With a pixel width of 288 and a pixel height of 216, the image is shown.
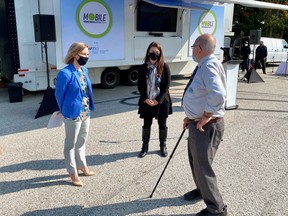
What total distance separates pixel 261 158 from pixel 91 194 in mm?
2642

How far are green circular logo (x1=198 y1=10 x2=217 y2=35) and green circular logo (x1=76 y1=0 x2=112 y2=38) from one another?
13.1 feet

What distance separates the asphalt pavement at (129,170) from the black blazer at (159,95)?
696mm

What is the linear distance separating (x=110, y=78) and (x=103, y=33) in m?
2.11

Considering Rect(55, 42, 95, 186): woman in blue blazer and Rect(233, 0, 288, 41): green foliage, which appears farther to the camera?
Rect(233, 0, 288, 41): green foliage

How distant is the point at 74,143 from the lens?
3.62 m

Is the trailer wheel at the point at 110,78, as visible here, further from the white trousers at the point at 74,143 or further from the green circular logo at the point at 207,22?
the white trousers at the point at 74,143

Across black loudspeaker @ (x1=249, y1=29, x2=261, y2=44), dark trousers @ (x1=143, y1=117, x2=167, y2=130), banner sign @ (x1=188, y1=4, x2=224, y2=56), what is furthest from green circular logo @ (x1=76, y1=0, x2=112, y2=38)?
black loudspeaker @ (x1=249, y1=29, x2=261, y2=44)

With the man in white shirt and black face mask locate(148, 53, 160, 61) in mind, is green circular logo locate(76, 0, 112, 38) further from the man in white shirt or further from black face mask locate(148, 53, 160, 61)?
the man in white shirt

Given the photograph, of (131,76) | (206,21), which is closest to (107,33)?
(131,76)

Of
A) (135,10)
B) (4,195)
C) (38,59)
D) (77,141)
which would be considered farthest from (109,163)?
(135,10)

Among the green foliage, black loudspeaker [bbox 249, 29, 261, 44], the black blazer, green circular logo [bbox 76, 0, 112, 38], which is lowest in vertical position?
the black blazer

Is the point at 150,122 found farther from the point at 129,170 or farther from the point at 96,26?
the point at 96,26

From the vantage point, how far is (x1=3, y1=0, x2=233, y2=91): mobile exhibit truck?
809 centimetres

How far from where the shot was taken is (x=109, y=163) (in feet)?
14.4
